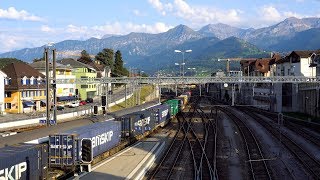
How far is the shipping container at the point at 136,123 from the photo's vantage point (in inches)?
1758

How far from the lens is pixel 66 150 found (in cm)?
2838

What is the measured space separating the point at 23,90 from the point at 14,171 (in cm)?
6762

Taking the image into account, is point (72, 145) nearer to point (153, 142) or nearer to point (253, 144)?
point (153, 142)

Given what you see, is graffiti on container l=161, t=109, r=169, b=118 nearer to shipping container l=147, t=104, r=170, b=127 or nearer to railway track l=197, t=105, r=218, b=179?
shipping container l=147, t=104, r=170, b=127

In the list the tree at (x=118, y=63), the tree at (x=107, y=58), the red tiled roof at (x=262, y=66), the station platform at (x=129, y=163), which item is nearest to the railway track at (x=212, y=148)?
the station platform at (x=129, y=163)

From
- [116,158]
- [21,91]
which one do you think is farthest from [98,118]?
[21,91]

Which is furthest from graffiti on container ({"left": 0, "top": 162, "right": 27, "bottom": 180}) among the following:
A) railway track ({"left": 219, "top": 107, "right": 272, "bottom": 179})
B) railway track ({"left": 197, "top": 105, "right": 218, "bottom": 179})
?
railway track ({"left": 219, "top": 107, "right": 272, "bottom": 179})

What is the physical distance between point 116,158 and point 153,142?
1207 centimetres

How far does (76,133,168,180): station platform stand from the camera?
102 ft

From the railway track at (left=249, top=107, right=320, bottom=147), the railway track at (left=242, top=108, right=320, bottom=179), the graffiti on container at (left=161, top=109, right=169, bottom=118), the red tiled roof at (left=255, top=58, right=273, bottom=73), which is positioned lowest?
the railway track at (left=242, top=108, right=320, bottom=179)

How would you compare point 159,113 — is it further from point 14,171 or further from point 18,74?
point 14,171

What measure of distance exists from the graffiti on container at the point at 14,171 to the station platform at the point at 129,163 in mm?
7993

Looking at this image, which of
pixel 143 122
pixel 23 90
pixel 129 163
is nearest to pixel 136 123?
pixel 143 122

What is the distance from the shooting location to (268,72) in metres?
142
